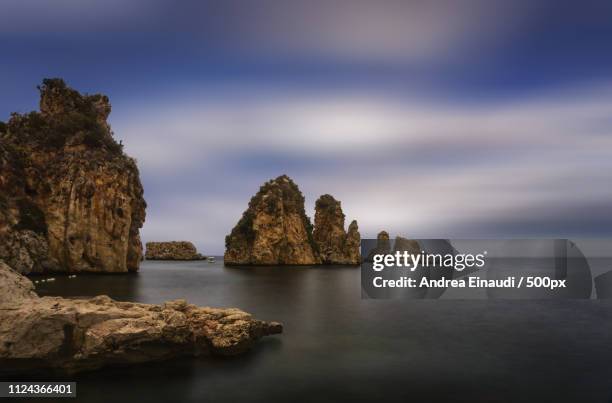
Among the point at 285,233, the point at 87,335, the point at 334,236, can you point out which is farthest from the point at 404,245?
the point at 87,335

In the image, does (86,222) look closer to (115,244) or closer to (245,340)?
(115,244)

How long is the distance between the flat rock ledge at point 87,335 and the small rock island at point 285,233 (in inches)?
4180

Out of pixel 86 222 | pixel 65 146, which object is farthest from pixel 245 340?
pixel 65 146

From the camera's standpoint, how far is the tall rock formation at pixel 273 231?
12388cm

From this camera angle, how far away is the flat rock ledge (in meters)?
14.4

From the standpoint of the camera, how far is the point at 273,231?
406 ft

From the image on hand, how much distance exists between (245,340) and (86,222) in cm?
6137

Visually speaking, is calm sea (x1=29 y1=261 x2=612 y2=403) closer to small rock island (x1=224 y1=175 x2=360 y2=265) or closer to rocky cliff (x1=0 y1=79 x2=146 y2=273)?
rocky cliff (x1=0 y1=79 x2=146 y2=273)

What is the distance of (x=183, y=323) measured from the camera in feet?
53.7

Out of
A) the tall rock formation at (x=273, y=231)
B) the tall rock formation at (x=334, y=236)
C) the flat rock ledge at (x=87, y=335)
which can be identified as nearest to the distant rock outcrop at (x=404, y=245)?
the tall rock formation at (x=334, y=236)

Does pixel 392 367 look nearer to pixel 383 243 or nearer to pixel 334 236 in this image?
pixel 334 236

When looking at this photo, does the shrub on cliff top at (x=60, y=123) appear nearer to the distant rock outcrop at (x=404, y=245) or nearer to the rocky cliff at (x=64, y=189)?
the rocky cliff at (x=64, y=189)

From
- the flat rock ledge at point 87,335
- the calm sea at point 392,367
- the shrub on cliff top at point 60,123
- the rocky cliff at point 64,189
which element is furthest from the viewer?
the shrub on cliff top at point 60,123

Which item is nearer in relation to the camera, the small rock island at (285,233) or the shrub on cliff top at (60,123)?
the shrub on cliff top at (60,123)
